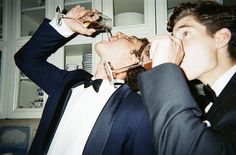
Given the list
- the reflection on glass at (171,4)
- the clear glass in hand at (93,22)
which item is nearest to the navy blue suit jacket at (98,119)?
the clear glass in hand at (93,22)

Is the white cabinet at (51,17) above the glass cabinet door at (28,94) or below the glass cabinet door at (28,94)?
above

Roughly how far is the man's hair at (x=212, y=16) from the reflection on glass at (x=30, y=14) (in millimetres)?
1716

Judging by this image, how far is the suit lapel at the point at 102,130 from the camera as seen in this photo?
3.23 feet

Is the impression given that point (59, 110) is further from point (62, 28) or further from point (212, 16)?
point (212, 16)

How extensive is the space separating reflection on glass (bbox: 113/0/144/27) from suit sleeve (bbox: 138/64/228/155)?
4.78ft

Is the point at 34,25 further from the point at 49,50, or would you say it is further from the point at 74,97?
the point at 74,97

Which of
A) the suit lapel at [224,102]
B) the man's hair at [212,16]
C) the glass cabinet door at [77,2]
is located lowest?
the suit lapel at [224,102]

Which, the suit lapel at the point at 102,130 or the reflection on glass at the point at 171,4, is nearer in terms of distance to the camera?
the suit lapel at the point at 102,130

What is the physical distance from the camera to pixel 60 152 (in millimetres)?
1094

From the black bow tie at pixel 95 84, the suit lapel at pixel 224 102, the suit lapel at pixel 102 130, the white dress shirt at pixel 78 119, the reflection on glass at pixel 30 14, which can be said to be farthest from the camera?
the reflection on glass at pixel 30 14

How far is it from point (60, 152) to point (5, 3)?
→ 1.86 metres

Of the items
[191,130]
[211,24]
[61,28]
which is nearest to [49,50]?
[61,28]

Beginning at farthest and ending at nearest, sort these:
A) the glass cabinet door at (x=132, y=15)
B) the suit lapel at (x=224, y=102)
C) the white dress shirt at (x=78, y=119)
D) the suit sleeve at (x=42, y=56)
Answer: the glass cabinet door at (x=132, y=15), the suit sleeve at (x=42, y=56), the white dress shirt at (x=78, y=119), the suit lapel at (x=224, y=102)

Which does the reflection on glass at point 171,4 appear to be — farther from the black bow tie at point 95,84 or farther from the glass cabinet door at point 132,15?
the black bow tie at point 95,84
